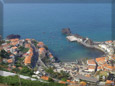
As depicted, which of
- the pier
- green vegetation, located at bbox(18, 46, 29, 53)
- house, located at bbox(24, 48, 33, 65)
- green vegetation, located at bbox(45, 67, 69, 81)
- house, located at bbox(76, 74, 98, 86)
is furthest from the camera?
the pier

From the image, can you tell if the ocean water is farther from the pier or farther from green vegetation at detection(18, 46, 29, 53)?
green vegetation at detection(18, 46, 29, 53)

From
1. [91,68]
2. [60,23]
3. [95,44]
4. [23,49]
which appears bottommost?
[91,68]

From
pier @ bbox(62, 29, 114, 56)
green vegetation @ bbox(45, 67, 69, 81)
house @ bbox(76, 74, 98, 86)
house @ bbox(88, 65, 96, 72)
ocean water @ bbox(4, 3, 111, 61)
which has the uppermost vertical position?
ocean water @ bbox(4, 3, 111, 61)

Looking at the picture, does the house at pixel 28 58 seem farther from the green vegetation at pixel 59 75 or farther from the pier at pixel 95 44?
the pier at pixel 95 44

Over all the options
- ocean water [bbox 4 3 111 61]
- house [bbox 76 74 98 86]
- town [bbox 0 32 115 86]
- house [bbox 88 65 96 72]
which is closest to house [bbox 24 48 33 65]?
town [bbox 0 32 115 86]

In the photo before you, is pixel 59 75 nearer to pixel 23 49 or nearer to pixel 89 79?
pixel 89 79

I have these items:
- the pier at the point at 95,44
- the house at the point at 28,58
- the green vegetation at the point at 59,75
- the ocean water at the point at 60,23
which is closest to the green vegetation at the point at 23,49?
the house at the point at 28,58

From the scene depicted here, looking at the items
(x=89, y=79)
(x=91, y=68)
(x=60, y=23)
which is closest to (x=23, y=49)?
(x=91, y=68)
